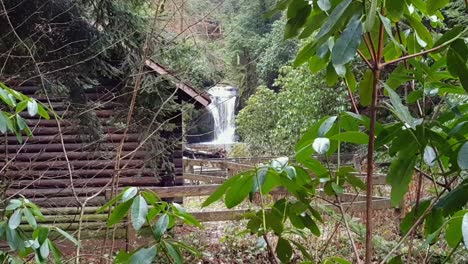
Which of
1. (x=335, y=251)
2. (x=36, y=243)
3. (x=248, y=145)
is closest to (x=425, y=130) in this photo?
(x=36, y=243)

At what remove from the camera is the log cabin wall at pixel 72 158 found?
3.37 m

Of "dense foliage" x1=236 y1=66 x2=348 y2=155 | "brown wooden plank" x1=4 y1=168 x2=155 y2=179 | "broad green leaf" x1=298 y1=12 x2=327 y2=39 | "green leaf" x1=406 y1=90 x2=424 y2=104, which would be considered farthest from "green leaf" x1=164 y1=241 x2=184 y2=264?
"dense foliage" x1=236 y1=66 x2=348 y2=155

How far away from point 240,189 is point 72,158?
5.44 metres

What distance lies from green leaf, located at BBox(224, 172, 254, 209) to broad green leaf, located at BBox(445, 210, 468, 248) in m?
0.28

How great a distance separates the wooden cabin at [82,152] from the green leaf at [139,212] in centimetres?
198

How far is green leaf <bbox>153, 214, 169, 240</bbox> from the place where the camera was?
669 mm

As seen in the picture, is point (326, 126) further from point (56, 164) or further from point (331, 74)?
point (56, 164)

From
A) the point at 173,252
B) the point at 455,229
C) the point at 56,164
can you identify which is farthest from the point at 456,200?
the point at 56,164

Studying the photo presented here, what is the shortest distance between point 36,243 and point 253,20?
17949 mm

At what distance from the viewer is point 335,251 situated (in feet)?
14.1

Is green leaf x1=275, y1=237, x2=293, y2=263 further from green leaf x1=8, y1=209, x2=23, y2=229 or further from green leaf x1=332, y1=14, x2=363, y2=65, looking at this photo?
green leaf x1=8, y1=209, x2=23, y2=229

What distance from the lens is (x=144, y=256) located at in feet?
2.09

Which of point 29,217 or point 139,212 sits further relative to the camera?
point 29,217

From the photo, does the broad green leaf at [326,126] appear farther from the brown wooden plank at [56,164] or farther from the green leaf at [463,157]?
the brown wooden plank at [56,164]
